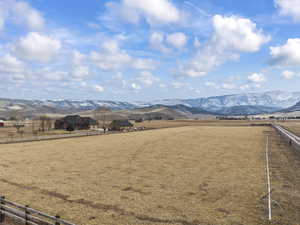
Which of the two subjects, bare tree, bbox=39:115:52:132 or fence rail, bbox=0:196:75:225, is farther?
bare tree, bbox=39:115:52:132

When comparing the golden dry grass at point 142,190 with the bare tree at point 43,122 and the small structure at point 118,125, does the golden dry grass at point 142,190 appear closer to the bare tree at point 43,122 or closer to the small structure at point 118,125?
the bare tree at point 43,122

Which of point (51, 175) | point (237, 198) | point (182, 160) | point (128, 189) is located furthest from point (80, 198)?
point (182, 160)

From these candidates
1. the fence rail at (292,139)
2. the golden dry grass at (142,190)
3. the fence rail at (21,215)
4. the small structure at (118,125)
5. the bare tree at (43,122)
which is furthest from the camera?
the small structure at (118,125)

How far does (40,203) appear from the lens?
48.0ft

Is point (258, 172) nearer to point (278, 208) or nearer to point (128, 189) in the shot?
point (278, 208)

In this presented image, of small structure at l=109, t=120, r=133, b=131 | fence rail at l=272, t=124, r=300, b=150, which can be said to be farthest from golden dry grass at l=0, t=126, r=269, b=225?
small structure at l=109, t=120, r=133, b=131

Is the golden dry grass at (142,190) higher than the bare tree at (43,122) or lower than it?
lower

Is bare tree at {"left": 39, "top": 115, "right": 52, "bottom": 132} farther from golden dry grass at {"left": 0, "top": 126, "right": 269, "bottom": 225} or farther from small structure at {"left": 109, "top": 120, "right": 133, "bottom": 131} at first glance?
golden dry grass at {"left": 0, "top": 126, "right": 269, "bottom": 225}

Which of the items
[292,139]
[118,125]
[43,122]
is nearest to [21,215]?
[292,139]

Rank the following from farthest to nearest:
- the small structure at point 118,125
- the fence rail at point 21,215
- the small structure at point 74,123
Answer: the small structure at point 118,125, the small structure at point 74,123, the fence rail at point 21,215

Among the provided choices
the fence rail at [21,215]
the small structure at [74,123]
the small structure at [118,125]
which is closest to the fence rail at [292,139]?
the fence rail at [21,215]

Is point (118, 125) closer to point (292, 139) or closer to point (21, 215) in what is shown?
point (292, 139)

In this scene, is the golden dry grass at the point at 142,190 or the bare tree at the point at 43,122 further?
the bare tree at the point at 43,122

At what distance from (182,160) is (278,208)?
15870mm
